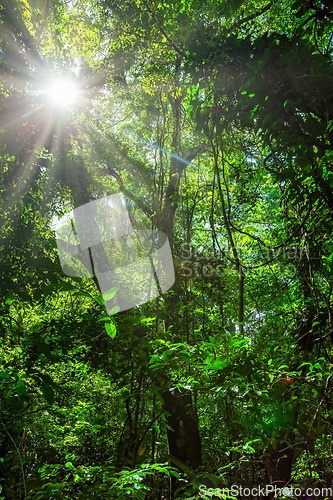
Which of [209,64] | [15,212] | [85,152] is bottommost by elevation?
[209,64]

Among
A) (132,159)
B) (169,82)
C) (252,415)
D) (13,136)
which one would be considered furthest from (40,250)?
Result: (132,159)

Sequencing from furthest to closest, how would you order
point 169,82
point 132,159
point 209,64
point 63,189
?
point 132,159
point 63,189
point 169,82
point 209,64

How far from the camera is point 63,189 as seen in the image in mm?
5254

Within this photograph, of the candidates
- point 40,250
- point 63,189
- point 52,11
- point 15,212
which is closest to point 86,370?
point 40,250

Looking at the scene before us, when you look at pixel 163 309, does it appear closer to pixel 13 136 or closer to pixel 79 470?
pixel 79 470

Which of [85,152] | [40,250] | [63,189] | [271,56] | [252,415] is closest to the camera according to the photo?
[252,415]

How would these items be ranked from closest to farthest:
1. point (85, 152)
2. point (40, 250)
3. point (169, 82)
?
point (169, 82) < point (40, 250) < point (85, 152)

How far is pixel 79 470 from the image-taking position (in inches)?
51.9

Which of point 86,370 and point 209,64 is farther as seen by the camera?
point 86,370

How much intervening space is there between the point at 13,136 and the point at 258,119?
9.59ft

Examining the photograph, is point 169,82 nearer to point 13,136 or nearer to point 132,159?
point 13,136

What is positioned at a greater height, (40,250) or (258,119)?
(40,250)

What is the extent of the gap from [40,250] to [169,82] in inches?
90.9

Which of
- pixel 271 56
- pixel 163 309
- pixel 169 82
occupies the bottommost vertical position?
pixel 163 309
